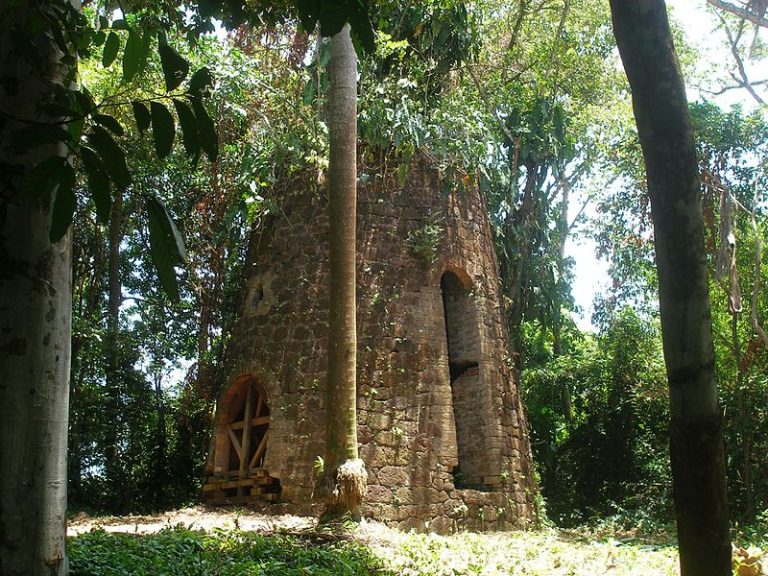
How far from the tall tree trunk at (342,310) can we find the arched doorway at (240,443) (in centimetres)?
268

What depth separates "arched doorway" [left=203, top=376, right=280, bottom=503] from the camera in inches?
413

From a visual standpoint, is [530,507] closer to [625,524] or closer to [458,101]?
[625,524]

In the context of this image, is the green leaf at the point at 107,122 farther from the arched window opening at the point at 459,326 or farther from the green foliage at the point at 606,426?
the green foliage at the point at 606,426

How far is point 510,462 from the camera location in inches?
421

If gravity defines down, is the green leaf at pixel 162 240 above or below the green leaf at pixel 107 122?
below

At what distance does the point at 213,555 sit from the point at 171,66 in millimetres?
5246

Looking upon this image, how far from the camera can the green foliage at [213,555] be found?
18.0 feet

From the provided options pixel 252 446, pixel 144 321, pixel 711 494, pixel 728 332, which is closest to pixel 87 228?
pixel 144 321

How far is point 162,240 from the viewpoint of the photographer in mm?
1812

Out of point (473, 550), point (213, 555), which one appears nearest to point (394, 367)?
point (473, 550)

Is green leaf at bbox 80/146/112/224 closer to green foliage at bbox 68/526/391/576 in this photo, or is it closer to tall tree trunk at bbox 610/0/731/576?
tall tree trunk at bbox 610/0/731/576

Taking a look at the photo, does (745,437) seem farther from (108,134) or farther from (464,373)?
(108,134)

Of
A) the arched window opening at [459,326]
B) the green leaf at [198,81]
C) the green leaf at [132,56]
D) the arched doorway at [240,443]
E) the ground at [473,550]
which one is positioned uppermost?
the arched window opening at [459,326]

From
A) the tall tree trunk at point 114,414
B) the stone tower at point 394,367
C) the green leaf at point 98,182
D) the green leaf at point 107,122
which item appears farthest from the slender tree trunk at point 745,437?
the green leaf at point 98,182
